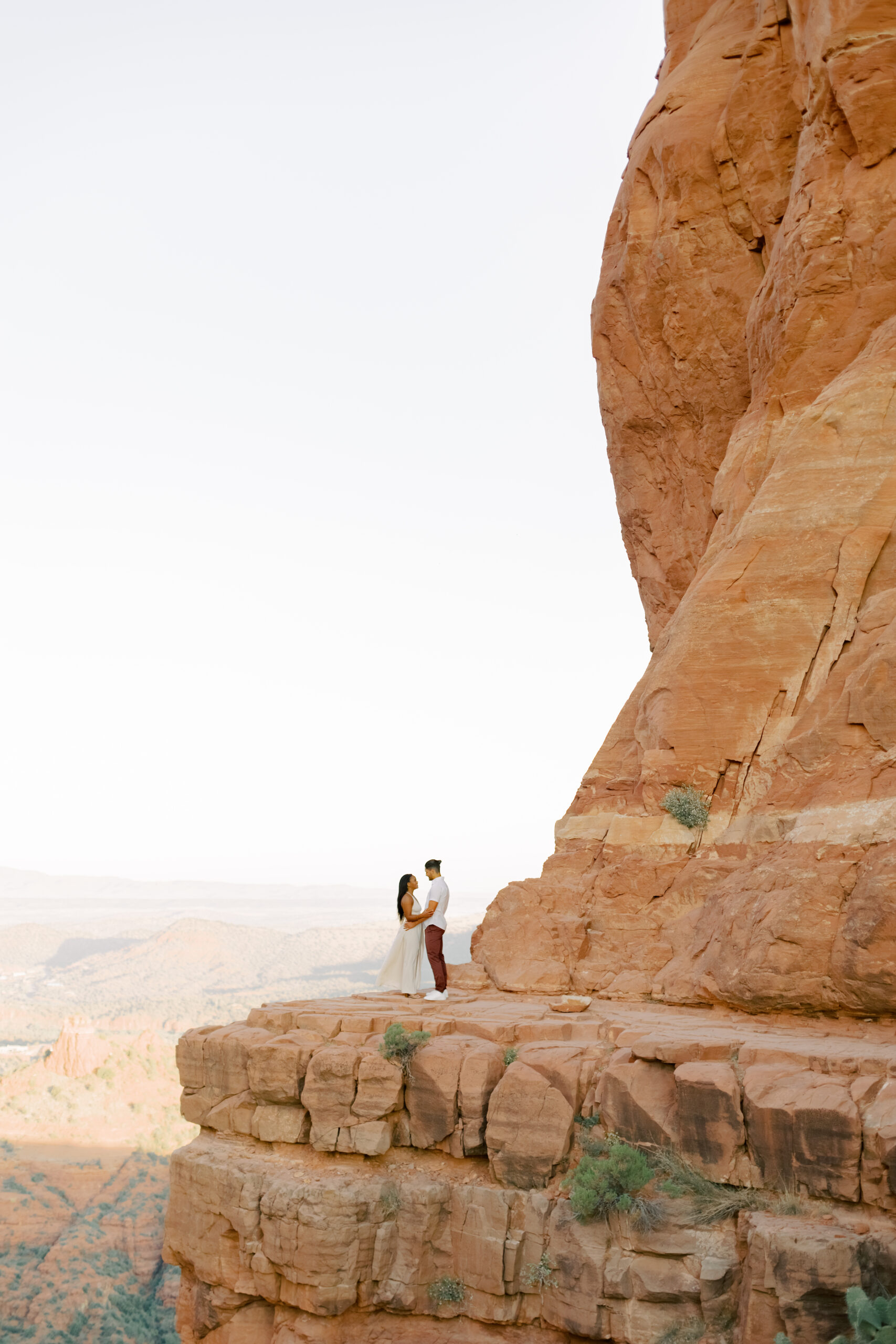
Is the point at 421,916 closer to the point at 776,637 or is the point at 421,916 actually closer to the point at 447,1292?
the point at 447,1292

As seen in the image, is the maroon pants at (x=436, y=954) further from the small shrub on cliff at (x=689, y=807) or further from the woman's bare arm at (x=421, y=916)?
the small shrub on cliff at (x=689, y=807)

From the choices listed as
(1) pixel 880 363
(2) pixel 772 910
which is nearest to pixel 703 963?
(2) pixel 772 910

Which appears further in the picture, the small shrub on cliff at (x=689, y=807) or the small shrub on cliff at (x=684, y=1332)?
the small shrub on cliff at (x=689, y=807)

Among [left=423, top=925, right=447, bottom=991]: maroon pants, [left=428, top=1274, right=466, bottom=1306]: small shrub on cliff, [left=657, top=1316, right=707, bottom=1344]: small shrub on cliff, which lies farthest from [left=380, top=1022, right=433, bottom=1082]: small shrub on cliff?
[left=657, top=1316, right=707, bottom=1344]: small shrub on cliff

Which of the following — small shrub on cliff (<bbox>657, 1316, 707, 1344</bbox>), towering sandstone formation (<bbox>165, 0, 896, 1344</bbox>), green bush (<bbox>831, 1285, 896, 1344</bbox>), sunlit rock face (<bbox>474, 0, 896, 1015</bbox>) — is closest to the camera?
green bush (<bbox>831, 1285, 896, 1344</bbox>)

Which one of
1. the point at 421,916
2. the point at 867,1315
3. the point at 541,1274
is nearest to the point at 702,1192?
the point at 541,1274

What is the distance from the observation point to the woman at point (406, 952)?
13.6 m

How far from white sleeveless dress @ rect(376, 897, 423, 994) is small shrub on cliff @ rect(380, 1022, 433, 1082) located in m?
2.38

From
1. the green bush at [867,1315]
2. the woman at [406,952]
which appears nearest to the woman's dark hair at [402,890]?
the woman at [406,952]

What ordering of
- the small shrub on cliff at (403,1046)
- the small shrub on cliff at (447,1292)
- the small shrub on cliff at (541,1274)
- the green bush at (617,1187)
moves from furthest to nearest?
1. the small shrub on cliff at (403,1046)
2. the small shrub on cliff at (447,1292)
3. the small shrub on cliff at (541,1274)
4. the green bush at (617,1187)

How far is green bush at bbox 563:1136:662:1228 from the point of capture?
8695 millimetres

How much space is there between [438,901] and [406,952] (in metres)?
0.90

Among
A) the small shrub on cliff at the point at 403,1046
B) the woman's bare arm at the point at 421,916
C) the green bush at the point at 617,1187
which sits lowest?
the green bush at the point at 617,1187

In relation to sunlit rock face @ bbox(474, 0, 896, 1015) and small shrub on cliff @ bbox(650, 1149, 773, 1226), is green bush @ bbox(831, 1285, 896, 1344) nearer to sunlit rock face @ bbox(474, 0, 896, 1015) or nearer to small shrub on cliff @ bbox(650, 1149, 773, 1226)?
small shrub on cliff @ bbox(650, 1149, 773, 1226)
